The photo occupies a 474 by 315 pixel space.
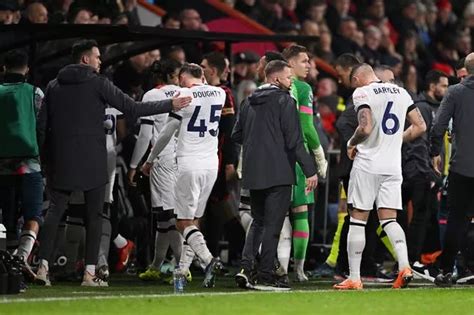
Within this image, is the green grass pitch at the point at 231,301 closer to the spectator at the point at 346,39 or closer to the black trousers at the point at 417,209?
the black trousers at the point at 417,209

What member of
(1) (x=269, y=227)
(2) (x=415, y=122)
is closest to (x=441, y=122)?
(2) (x=415, y=122)

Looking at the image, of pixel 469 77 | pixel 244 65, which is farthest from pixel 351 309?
pixel 244 65

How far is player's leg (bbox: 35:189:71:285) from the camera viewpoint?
1536 cm

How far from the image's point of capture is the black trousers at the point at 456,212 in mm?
15750

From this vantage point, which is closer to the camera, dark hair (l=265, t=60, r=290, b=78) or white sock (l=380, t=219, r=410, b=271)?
dark hair (l=265, t=60, r=290, b=78)


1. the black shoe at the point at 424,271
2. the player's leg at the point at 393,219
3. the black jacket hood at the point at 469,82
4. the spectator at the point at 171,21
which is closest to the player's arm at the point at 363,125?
the player's leg at the point at 393,219

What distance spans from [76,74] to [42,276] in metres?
1.96

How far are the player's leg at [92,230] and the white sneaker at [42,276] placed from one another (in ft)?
1.19

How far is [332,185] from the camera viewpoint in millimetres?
20562

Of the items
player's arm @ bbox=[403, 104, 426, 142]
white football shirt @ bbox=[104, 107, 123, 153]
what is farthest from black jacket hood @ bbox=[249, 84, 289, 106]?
white football shirt @ bbox=[104, 107, 123, 153]

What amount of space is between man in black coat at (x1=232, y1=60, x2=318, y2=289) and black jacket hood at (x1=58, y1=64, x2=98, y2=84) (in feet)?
5.24

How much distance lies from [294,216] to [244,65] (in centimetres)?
489

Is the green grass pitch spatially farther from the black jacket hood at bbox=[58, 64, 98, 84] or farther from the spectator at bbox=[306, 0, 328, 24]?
the spectator at bbox=[306, 0, 328, 24]

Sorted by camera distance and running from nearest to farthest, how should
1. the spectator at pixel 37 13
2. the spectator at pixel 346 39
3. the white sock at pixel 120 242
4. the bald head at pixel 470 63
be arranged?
the bald head at pixel 470 63
the white sock at pixel 120 242
the spectator at pixel 37 13
the spectator at pixel 346 39
